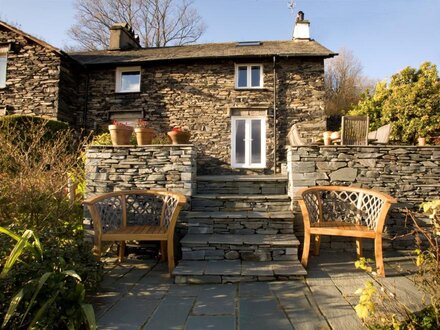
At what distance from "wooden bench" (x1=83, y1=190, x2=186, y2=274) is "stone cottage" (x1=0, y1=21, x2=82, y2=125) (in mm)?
7320

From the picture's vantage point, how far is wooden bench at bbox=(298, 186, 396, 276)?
314cm

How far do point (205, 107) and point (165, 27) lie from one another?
11.0m

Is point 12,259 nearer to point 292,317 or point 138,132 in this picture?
point 292,317

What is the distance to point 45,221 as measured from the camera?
13.2ft

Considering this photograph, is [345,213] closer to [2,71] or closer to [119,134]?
[119,134]

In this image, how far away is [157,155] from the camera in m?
4.21

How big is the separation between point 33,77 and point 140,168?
27.9 ft

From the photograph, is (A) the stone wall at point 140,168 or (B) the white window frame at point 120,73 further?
(B) the white window frame at point 120,73

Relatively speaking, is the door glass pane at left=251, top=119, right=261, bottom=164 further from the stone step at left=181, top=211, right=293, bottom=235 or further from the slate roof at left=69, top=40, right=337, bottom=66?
the stone step at left=181, top=211, right=293, bottom=235

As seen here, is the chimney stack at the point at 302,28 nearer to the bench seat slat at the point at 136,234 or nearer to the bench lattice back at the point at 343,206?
the bench lattice back at the point at 343,206

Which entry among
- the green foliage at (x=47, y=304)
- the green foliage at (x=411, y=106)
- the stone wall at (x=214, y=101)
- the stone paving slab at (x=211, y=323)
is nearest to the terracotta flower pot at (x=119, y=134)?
the green foliage at (x=47, y=304)

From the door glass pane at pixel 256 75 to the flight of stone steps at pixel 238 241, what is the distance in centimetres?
663

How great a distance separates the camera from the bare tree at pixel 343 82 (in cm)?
2102

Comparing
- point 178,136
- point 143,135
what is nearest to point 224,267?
point 143,135
